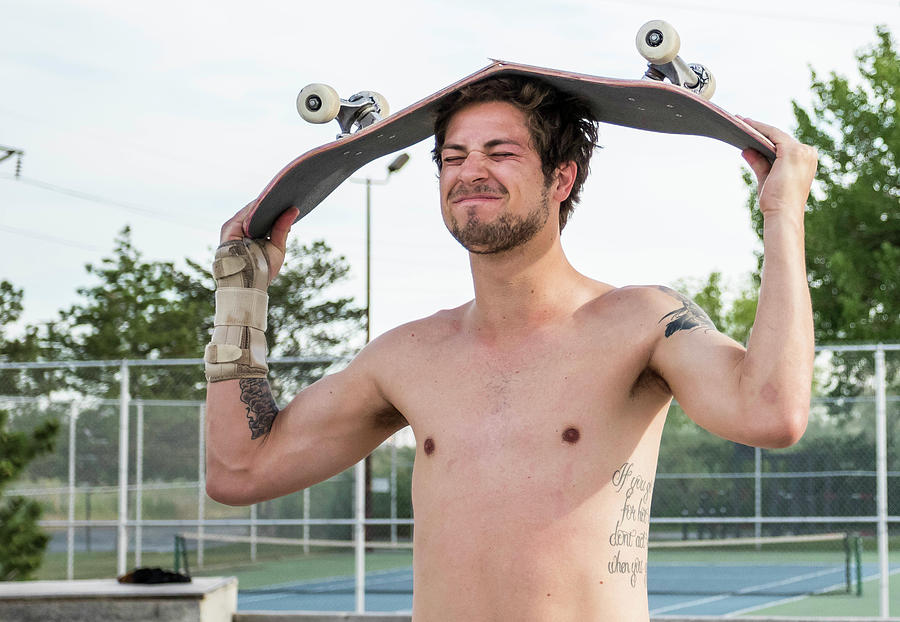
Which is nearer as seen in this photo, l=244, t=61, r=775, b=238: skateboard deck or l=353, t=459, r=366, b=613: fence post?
l=244, t=61, r=775, b=238: skateboard deck

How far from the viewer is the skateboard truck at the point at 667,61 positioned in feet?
6.93

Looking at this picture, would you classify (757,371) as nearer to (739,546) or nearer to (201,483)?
(201,483)

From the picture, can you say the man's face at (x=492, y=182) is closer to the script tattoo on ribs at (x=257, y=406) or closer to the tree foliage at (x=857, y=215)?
the script tattoo on ribs at (x=257, y=406)

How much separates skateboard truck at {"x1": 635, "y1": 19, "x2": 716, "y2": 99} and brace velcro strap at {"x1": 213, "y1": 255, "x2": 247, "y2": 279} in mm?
929

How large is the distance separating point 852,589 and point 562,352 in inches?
541

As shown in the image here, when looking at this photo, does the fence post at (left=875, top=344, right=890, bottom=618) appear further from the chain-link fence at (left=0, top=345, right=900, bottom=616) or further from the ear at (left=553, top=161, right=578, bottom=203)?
the ear at (left=553, top=161, right=578, bottom=203)

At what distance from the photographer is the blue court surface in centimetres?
1371

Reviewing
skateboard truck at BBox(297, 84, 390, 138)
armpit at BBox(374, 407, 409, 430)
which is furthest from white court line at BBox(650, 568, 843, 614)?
skateboard truck at BBox(297, 84, 390, 138)

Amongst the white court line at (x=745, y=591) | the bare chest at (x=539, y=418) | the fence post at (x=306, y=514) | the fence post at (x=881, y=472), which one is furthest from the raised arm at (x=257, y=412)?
the fence post at (x=306, y=514)

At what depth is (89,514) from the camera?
49.1 ft

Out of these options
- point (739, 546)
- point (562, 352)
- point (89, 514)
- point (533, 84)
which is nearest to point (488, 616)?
point (562, 352)

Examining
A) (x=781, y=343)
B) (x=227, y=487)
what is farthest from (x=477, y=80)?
(x=227, y=487)

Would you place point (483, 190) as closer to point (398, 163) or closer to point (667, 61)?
point (667, 61)

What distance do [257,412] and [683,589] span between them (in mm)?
13964
